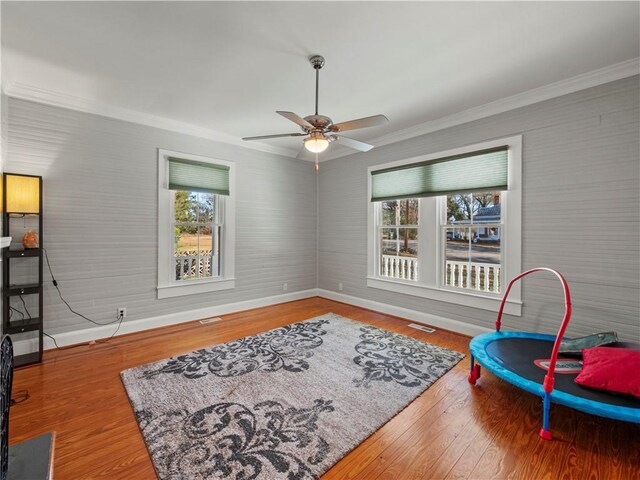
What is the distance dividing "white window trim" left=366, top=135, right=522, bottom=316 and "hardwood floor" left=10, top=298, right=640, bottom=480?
3.74ft

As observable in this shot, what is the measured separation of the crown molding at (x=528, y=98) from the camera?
2773mm

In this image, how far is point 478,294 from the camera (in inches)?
148

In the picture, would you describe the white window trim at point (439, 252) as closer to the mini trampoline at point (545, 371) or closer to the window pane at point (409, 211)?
the window pane at point (409, 211)

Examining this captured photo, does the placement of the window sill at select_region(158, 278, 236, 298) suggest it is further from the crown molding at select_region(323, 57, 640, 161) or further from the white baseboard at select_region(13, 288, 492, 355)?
the crown molding at select_region(323, 57, 640, 161)

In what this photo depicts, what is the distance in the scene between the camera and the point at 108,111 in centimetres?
364

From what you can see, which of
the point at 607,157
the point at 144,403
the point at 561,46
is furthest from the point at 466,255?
the point at 144,403

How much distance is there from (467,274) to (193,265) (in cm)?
409

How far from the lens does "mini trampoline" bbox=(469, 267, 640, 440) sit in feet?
6.11

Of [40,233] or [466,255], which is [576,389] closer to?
[466,255]

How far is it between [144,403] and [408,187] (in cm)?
417

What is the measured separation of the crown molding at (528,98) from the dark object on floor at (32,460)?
16.0ft

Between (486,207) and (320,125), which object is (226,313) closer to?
(320,125)

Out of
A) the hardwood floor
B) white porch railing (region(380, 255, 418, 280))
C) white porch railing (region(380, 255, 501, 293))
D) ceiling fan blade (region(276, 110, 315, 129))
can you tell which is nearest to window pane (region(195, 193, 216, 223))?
the hardwood floor

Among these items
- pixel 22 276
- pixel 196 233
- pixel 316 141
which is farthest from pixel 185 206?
pixel 316 141
